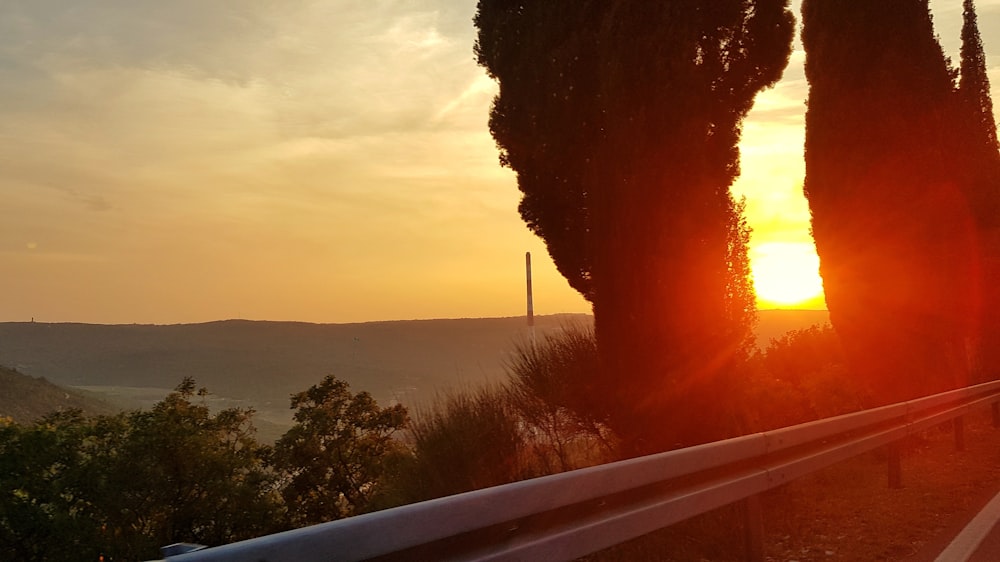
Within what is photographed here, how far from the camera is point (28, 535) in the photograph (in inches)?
666

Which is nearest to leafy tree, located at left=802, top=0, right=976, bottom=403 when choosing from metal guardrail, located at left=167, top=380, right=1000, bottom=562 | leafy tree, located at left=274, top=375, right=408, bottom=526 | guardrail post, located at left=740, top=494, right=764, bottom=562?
leafy tree, located at left=274, top=375, right=408, bottom=526

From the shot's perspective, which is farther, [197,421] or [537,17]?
[197,421]

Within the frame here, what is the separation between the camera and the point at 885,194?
52.1ft

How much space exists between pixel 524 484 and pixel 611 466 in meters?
0.78

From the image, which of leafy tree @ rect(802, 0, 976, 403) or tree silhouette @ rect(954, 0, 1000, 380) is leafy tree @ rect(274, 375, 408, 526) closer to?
leafy tree @ rect(802, 0, 976, 403)

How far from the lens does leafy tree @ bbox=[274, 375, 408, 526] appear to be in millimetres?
16203

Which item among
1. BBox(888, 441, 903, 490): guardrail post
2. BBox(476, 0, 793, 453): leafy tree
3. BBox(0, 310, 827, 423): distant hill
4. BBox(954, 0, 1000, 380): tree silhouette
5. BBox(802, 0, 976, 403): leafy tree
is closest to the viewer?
BBox(476, 0, 793, 453): leafy tree

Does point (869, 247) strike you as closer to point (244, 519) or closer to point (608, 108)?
point (608, 108)

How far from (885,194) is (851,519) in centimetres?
1010

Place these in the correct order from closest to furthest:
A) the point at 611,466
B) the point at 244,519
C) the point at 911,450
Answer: the point at 611,466, the point at 911,450, the point at 244,519

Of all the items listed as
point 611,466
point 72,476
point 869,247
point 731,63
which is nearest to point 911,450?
point 869,247

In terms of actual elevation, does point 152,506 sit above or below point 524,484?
below

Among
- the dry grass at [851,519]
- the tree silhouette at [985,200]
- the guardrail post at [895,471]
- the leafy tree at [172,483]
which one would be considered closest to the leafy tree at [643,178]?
the dry grass at [851,519]

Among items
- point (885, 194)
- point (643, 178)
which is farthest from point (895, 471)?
point (885, 194)
